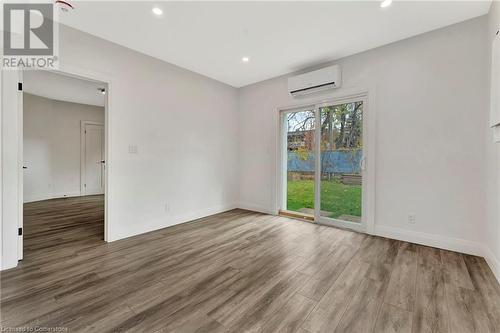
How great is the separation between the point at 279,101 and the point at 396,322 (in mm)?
3684

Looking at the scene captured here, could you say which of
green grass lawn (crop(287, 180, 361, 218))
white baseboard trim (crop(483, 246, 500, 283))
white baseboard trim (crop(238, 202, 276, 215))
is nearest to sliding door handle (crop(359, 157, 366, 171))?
green grass lawn (crop(287, 180, 361, 218))

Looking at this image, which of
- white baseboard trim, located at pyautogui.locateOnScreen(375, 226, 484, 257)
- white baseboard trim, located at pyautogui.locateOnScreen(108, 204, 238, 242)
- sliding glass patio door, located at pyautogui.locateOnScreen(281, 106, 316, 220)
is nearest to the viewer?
white baseboard trim, located at pyautogui.locateOnScreen(375, 226, 484, 257)

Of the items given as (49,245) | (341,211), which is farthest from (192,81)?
(341,211)

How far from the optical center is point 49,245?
8.92 ft

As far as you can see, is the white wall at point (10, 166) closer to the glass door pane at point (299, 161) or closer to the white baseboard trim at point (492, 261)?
the glass door pane at point (299, 161)

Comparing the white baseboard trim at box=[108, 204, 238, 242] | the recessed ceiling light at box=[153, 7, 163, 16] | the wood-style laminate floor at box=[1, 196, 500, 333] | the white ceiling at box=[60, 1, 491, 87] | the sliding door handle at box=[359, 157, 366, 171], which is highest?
the white ceiling at box=[60, 1, 491, 87]

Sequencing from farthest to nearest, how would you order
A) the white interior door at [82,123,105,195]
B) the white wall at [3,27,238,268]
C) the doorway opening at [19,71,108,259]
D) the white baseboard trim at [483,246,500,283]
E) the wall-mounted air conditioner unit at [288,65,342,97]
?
the white interior door at [82,123,105,195]
the doorway opening at [19,71,108,259]
the wall-mounted air conditioner unit at [288,65,342,97]
the white wall at [3,27,238,268]
the white baseboard trim at [483,246,500,283]

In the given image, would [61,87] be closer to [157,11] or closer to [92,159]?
[92,159]

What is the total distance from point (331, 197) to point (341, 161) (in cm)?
65

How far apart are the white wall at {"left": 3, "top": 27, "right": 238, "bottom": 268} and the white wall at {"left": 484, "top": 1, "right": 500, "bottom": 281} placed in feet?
12.8

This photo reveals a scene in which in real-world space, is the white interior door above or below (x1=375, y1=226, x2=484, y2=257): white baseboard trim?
above

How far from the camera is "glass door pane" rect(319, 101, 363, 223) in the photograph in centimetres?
334

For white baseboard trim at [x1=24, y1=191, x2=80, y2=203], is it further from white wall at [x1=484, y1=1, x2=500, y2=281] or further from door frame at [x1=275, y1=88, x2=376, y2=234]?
white wall at [x1=484, y1=1, x2=500, y2=281]

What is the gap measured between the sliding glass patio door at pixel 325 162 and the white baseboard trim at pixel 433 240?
353 millimetres
